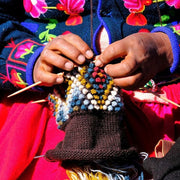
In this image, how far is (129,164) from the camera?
681 millimetres

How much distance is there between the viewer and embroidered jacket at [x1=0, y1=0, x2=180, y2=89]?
0.87 m

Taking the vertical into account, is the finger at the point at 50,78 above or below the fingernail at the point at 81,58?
below

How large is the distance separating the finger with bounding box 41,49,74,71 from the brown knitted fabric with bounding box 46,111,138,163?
13 cm

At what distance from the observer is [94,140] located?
0.66 meters

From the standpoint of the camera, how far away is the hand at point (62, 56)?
667mm

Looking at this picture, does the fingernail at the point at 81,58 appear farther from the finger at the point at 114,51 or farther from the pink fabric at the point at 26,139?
the pink fabric at the point at 26,139

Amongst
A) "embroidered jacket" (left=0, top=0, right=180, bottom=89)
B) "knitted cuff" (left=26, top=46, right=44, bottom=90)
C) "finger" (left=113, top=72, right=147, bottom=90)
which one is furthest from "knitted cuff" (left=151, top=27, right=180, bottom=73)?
"knitted cuff" (left=26, top=46, right=44, bottom=90)

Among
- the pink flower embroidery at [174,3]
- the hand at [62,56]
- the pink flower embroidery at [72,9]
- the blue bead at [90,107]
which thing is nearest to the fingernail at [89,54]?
the hand at [62,56]

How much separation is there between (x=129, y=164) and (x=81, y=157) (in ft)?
0.48

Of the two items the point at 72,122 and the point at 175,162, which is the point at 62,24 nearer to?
the point at 72,122

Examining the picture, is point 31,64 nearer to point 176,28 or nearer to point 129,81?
point 129,81

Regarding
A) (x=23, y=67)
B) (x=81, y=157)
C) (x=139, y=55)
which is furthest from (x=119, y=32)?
(x=81, y=157)

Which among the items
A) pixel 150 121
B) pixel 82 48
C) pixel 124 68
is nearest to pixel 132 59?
pixel 124 68

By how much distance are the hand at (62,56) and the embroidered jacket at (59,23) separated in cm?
11
